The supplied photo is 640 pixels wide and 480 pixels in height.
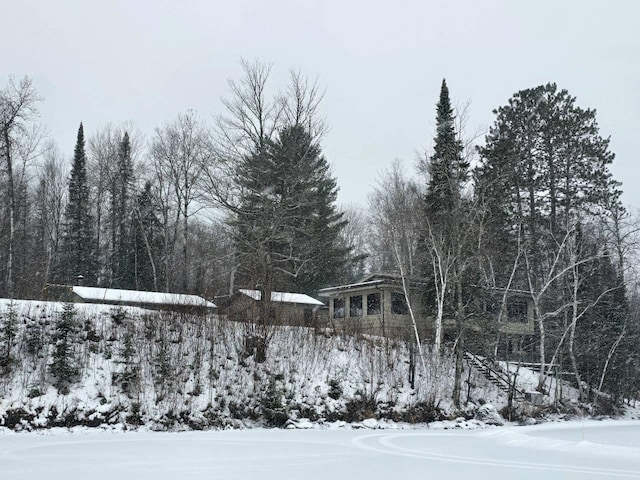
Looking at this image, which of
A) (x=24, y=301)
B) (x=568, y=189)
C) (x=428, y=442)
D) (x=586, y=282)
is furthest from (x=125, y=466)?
(x=568, y=189)

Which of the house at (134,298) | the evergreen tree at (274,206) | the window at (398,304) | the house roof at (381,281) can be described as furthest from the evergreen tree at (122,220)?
the window at (398,304)

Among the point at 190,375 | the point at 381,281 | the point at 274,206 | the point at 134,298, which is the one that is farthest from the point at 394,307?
the point at 190,375

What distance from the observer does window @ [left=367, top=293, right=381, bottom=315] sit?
3375 cm

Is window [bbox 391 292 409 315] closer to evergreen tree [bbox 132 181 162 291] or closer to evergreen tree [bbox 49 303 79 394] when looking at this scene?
evergreen tree [bbox 132 181 162 291]

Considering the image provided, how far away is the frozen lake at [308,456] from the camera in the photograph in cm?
903

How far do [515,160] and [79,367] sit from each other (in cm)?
2381

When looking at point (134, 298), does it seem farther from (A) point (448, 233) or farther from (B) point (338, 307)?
(A) point (448, 233)

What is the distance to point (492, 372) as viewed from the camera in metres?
26.4

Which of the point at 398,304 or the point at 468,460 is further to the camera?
the point at 398,304

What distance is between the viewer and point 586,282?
30359mm

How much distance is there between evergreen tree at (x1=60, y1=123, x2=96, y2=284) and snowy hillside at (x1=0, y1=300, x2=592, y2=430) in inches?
837

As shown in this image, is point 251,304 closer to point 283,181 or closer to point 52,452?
point 283,181

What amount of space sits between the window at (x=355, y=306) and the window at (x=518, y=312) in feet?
28.2

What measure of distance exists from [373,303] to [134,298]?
42.3 ft
